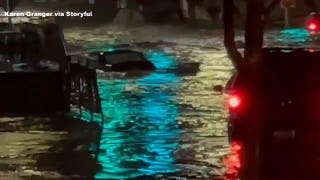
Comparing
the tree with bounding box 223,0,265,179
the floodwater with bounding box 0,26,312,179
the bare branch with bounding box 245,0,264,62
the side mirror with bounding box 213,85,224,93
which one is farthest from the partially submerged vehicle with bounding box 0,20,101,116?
the bare branch with bounding box 245,0,264,62

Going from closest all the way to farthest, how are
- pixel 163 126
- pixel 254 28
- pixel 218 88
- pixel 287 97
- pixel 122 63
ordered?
pixel 254 28 → pixel 287 97 → pixel 163 126 → pixel 218 88 → pixel 122 63

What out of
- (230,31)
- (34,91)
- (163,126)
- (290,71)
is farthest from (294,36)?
(230,31)

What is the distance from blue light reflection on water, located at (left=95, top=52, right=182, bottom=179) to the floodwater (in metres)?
0.01

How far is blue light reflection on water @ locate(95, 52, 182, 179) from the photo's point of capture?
A: 1407 cm

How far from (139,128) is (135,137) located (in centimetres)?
118

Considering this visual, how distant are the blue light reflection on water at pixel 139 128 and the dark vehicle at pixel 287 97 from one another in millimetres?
1623

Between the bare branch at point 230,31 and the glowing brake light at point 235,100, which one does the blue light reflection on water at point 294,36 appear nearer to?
the glowing brake light at point 235,100

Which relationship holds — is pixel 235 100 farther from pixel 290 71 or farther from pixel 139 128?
pixel 139 128

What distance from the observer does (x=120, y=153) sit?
15.3 m

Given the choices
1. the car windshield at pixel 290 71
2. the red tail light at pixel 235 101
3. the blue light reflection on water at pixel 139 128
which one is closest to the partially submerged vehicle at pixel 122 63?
the blue light reflection on water at pixel 139 128

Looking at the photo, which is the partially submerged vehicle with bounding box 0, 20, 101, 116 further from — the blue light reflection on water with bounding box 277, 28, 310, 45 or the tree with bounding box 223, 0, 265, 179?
the blue light reflection on water with bounding box 277, 28, 310, 45

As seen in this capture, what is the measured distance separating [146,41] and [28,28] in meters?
20.2

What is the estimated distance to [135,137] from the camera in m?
16.9

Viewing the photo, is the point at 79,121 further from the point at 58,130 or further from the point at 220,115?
the point at 220,115
